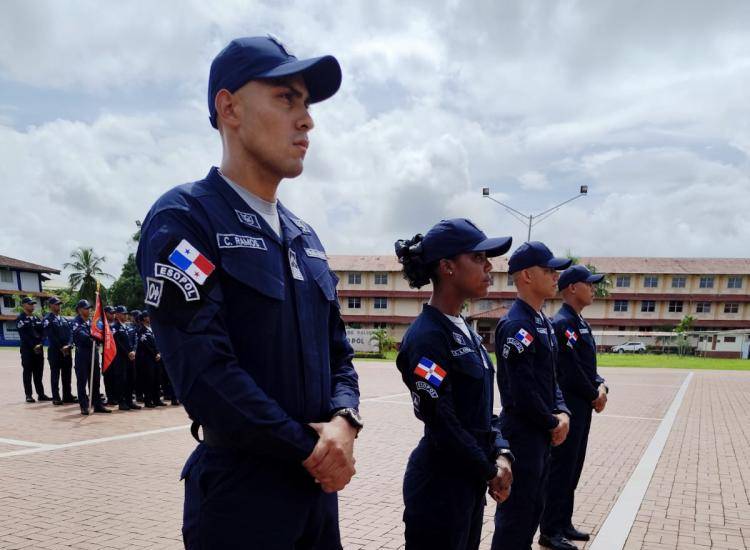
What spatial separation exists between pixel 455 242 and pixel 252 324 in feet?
5.26

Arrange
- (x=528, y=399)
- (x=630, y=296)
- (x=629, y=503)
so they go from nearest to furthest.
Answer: (x=528, y=399)
(x=629, y=503)
(x=630, y=296)

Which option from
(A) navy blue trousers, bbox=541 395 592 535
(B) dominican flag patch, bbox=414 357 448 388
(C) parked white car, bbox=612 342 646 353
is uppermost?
(B) dominican flag patch, bbox=414 357 448 388

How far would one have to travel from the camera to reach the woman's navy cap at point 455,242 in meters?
2.84

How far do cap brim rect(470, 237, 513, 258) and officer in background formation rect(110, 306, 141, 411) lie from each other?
377 inches

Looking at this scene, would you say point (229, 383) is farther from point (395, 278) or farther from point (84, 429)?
point (395, 278)

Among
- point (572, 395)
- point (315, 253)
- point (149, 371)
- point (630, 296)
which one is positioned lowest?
point (630, 296)

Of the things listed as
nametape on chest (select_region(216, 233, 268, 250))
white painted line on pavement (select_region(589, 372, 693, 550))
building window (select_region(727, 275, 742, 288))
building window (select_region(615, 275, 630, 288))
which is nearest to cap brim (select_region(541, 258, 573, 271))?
Result: white painted line on pavement (select_region(589, 372, 693, 550))

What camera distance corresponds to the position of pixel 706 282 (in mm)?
54938

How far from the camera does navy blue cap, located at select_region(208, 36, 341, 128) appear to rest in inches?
62.6

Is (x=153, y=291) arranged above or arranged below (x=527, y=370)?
above

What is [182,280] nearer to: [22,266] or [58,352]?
[58,352]

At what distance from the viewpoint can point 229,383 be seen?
4.41 ft

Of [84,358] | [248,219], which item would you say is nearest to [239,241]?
[248,219]

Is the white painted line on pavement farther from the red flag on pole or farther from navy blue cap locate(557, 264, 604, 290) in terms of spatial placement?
the red flag on pole
